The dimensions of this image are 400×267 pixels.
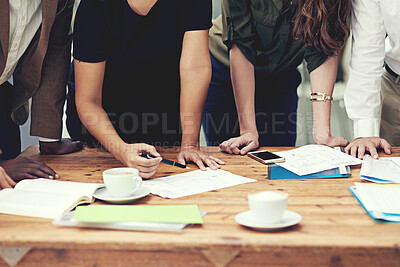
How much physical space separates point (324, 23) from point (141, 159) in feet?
3.05

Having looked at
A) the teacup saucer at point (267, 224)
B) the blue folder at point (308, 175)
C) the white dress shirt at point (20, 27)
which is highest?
the white dress shirt at point (20, 27)

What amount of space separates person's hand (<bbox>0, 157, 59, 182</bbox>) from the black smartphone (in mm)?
653

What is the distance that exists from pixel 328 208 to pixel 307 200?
7cm

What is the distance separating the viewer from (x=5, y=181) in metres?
1.18

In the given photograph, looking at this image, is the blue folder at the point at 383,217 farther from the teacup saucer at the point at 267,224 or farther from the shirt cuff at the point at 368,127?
the shirt cuff at the point at 368,127

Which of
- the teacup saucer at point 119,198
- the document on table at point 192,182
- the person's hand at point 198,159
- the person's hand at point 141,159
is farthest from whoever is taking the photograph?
the person's hand at point 198,159

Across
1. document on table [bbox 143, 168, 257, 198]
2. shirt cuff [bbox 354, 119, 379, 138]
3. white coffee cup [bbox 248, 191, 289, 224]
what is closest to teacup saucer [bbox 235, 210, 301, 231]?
white coffee cup [bbox 248, 191, 289, 224]

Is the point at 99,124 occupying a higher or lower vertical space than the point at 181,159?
higher

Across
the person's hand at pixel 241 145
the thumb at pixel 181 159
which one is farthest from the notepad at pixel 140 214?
the person's hand at pixel 241 145

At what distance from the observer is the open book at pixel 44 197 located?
98 cm

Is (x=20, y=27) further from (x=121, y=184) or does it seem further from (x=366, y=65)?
(x=366, y=65)

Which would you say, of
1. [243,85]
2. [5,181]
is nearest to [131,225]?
[5,181]

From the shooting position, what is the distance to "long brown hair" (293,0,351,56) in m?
1.67

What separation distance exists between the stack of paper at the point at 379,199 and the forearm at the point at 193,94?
701 millimetres
